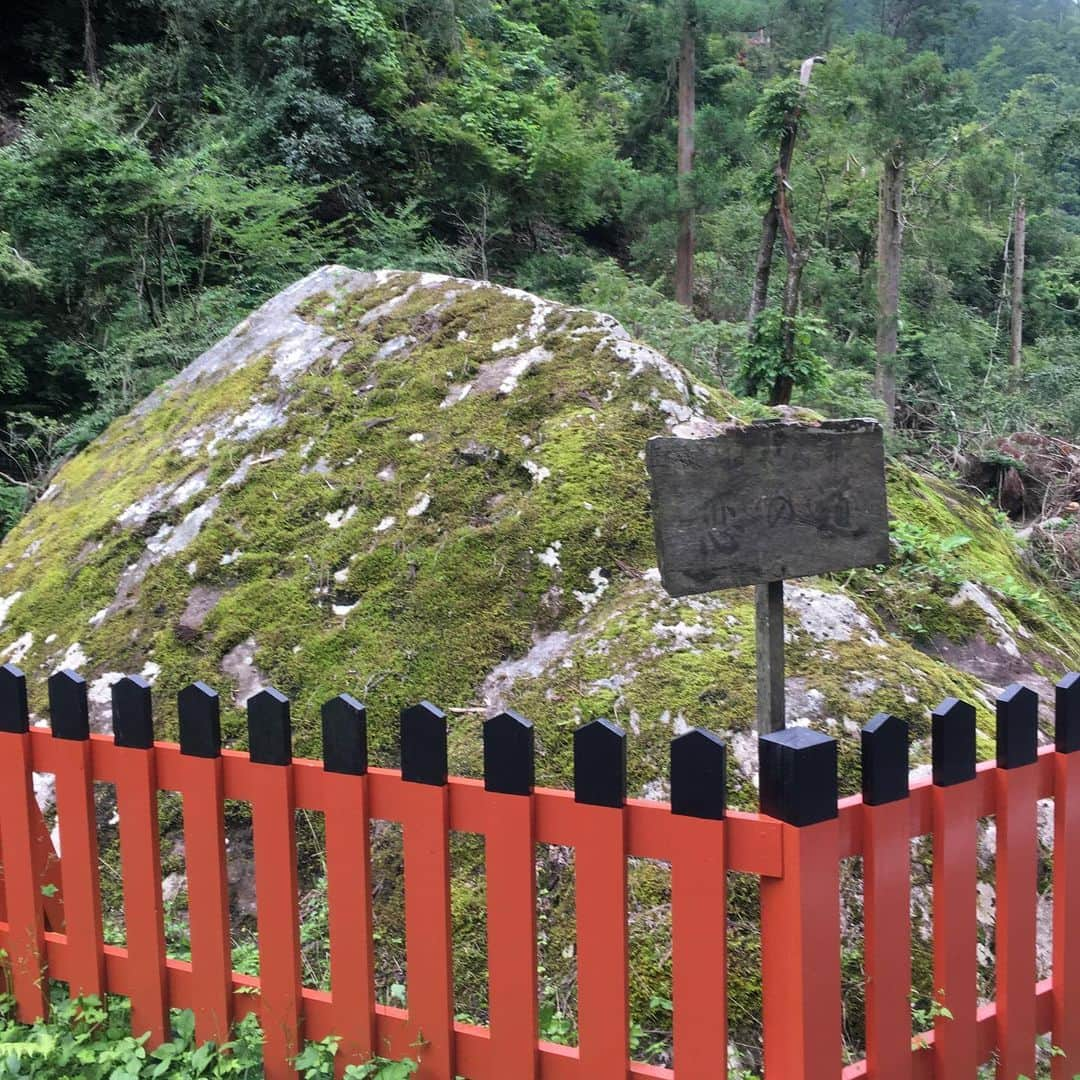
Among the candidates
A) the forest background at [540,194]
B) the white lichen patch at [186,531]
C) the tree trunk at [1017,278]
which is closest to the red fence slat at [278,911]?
the white lichen patch at [186,531]

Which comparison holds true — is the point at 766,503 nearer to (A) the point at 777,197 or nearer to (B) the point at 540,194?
(A) the point at 777,197

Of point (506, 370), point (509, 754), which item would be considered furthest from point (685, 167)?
point (509, 754)

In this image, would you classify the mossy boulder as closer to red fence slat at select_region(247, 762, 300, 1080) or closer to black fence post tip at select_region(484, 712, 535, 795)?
red fence slat at select_region(247, 762, 300, 1080)

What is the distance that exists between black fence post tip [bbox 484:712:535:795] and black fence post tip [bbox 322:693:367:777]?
288 millimetres

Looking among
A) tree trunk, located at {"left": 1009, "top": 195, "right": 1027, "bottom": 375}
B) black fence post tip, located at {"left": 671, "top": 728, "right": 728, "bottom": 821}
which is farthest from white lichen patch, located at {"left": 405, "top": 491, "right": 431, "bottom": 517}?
tree trunk, located at {"left": 1009, "top": 195, "right": 1027, "bottom": 375}

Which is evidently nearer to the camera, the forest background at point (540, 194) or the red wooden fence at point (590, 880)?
the red wooden fence at point (590, 880)

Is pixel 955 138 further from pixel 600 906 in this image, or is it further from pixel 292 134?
pixel 600 906

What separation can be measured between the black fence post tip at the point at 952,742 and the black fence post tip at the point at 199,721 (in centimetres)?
151

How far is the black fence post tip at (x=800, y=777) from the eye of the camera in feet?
4.95

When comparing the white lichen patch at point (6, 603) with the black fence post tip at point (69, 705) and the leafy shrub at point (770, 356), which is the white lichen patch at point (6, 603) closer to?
the black fence post tip at point (69, 705)

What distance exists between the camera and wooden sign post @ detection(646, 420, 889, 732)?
194 cm

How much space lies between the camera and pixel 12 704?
2.25 m

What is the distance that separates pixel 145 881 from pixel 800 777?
1.53m

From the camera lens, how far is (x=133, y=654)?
3367mm
